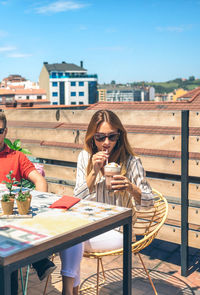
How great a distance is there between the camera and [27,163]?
10.9 ft

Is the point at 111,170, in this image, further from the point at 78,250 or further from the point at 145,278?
the point at 145,278

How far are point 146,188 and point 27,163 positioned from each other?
1.03 meters

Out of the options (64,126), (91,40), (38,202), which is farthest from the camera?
(91,40)

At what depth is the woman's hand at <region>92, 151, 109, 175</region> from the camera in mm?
2701

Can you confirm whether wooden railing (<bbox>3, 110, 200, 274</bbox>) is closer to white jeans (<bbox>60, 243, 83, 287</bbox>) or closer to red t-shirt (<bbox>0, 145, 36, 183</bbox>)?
red t-shirt (<bbox>0, 145, 36, 183</bbox>)

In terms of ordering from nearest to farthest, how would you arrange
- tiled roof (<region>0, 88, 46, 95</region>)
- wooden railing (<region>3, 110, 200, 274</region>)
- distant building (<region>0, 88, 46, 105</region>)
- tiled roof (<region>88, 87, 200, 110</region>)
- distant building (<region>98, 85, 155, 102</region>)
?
wooden railing (<region>3, 110, 200, 274</region>), tiled roof (<region>88, 87, 200, 110</region>), distant building (<region>0, 88, 46, 105</region>), tiled roof (<region>0, 88, 46, 95</region>), distant building (<region>98, 85, 155, 102</region>)

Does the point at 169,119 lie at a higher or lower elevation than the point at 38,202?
higher

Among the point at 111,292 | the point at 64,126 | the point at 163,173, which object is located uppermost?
the point at 64,126

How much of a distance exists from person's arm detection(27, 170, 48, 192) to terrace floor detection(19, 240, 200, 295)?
36.0 inches

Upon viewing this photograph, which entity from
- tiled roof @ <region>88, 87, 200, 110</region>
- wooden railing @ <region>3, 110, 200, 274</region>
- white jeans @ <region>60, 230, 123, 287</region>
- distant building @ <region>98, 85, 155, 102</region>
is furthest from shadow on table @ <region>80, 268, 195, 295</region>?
distant building @ <region>98, 85, 155, 102</region>

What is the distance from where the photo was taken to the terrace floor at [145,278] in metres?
3.40

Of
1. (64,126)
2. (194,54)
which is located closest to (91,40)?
(194,54)

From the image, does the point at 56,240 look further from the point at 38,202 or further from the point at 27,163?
the point at 27,163

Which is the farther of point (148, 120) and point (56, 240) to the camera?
point (148, 120)
